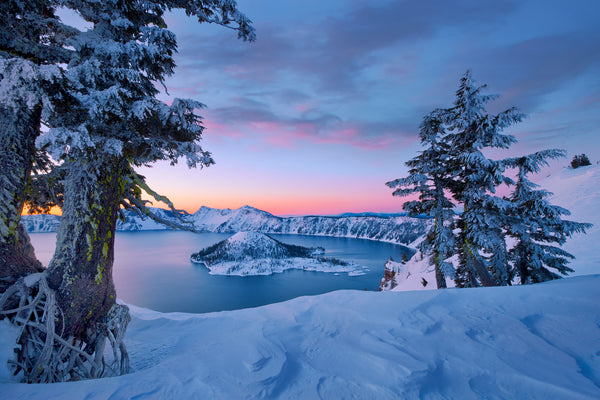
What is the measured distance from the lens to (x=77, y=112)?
3.52 meters

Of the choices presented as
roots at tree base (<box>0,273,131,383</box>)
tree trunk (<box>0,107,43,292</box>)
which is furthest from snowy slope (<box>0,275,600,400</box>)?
tree trunk (<box>0,107,43,292</box>)

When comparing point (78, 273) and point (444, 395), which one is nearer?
point (444, 395)

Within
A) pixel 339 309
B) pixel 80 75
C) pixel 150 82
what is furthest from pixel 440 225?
pixel 80 75

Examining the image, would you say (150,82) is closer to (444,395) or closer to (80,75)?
(80,75)

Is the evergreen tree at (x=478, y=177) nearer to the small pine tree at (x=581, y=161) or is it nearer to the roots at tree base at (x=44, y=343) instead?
the roots at tree base at (x=44, y=343)

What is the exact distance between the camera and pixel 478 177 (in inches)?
460

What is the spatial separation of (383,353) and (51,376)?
13.1 feet

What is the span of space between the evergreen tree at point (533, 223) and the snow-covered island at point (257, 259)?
79.5 m

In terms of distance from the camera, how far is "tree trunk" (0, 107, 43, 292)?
132 inches

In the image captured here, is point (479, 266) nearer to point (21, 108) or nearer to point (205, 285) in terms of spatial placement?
point (21, 108)

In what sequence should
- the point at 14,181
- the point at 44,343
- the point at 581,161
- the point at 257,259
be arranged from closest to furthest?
the point at 44,343 < the point at 14,181 < the point at 581,161 < the point at 257,259

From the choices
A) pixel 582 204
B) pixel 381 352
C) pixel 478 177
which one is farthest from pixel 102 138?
pixel 582 204

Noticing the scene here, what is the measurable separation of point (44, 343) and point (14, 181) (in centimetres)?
229

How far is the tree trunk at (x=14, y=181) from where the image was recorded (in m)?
3.36
